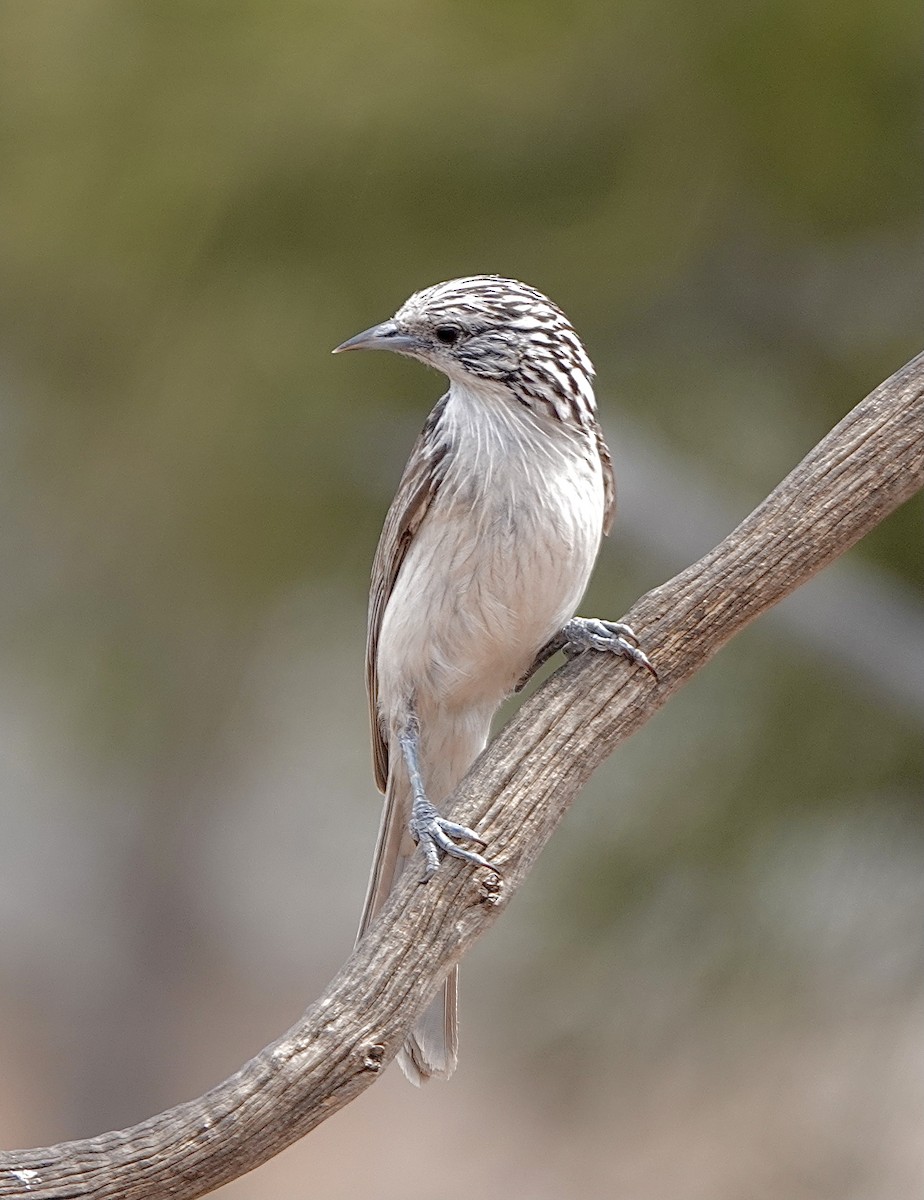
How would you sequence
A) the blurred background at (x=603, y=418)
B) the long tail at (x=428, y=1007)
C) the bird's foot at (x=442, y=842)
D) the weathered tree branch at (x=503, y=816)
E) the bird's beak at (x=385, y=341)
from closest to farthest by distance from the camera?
1. the weathered tree branch at (x=503, y=816)
2. the bird's foot at (x=442, y=842)
3. the bird's beak at (x=385, y=341)
4. the long tail at (x=428, y=1007)
5. the blurred background at (x=603, y=418)

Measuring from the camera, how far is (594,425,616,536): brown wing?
79.7 inches

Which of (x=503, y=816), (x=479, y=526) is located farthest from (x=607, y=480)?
(x=503, y=816)

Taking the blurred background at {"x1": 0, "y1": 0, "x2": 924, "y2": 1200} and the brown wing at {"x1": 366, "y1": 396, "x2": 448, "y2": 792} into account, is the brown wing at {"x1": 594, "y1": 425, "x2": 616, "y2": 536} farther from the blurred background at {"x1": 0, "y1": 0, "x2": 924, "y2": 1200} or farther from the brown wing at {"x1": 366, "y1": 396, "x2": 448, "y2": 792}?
the blurred background at {"x1": 0, "y1": 0, "x2": 924, "y2": 1200}

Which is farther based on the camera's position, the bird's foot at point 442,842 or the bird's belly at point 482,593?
the bird's belly at point 482,593

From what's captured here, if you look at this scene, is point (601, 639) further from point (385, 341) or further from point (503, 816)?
point (385, 341)

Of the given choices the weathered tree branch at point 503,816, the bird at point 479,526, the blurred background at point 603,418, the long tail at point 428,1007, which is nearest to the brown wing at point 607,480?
the bird at point 479,526

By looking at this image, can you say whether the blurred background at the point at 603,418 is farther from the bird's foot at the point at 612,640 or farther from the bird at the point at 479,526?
the bird's foot at the point at 612,640

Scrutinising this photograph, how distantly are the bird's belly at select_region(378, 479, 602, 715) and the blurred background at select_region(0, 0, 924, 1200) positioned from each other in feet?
3.61

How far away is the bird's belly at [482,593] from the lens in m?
1.90

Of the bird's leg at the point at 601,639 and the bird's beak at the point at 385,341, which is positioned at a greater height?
the bird's beak at the point at 385,341

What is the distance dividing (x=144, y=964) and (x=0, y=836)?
64 centimetres

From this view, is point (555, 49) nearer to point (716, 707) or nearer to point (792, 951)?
point (716, 707)

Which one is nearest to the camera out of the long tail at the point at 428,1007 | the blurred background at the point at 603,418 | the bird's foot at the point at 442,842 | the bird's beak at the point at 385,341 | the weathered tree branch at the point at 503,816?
the weathered tree branch at the point at 503,816

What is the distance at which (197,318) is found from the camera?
357 centimetres
